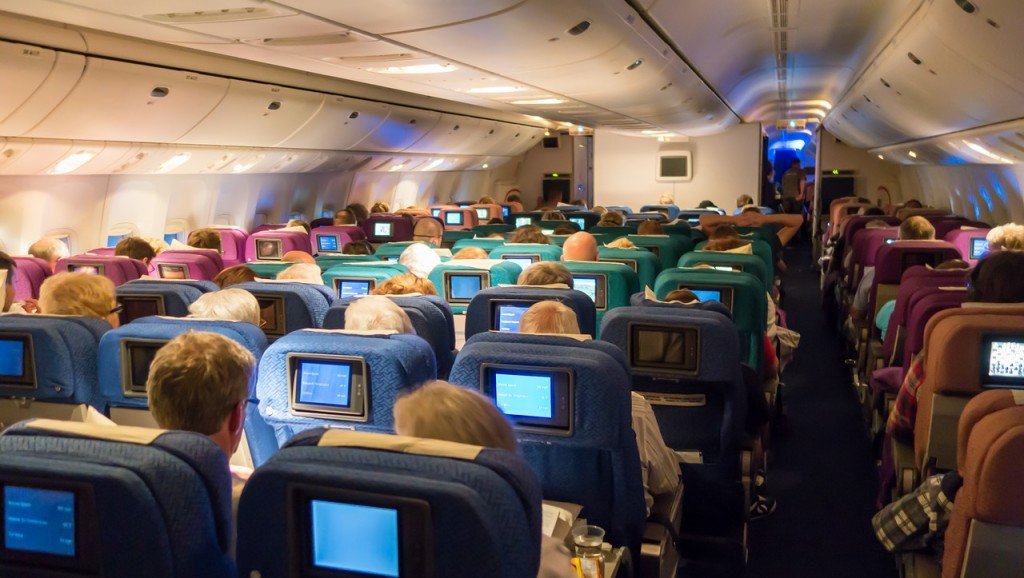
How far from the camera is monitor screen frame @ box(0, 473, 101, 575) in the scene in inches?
69.9

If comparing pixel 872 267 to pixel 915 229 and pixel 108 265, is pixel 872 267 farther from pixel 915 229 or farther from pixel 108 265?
pixel 108 265

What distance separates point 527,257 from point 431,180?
15582 millimetres

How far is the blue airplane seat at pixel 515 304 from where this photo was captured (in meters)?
4.78

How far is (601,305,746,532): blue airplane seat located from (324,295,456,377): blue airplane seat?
880mm

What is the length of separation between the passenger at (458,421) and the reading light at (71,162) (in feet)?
27.4

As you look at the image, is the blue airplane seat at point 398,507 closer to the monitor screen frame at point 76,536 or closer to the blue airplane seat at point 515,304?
the monitor screen frame at point 76,536

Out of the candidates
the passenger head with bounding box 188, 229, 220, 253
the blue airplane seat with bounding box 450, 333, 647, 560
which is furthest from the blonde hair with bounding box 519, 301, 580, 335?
the passenger head with bounding box 188, 229, 220, 253

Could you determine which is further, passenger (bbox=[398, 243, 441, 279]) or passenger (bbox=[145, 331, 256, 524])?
passenger (bbox=[398, 243, 441, 279])

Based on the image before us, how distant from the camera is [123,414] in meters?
3.61

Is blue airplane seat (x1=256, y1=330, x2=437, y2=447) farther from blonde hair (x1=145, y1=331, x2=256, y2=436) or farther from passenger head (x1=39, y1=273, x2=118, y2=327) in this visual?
passenger head (x1=39, y1=273, x2=118, y2=327)

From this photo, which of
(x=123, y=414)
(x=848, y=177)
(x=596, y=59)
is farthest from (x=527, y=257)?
(x=848, y=177)

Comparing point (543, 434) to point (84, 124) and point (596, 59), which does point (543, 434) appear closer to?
point (596, 59)

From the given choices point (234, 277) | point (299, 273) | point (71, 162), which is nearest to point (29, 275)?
point (71, 162)

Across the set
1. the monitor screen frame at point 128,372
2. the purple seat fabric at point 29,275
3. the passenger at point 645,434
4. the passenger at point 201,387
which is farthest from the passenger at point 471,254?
the passenger at point 201,387
